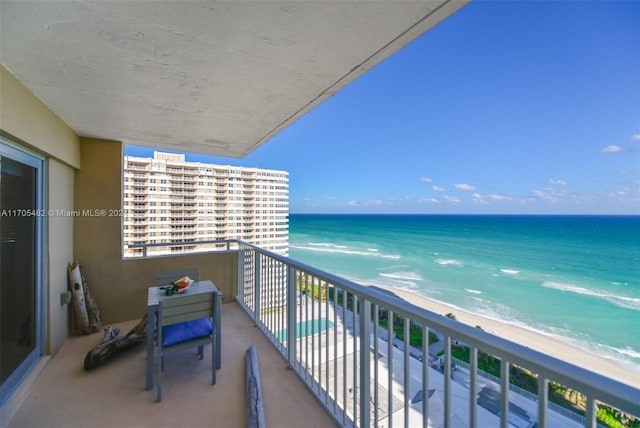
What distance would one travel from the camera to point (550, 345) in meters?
9.48

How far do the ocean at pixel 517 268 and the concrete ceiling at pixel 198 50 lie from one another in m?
13.6

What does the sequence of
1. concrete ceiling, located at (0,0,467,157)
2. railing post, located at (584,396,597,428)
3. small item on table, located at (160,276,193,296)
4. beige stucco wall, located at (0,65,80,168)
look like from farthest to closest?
small item on table, located at (160,276,193,296), beige stucco wall, located at (0,65,80,168), concrete ceiling, located at (0,0,467,157), railing post, located at (584,396,597,428)

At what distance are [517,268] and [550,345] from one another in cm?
1263

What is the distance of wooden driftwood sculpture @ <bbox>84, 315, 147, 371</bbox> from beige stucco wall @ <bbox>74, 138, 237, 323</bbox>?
61cm

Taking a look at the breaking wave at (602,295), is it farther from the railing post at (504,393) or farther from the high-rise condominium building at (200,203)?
the railing post at (504,393)

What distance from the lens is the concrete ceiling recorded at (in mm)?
1244

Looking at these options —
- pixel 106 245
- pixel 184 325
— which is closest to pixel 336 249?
pixel 106 245

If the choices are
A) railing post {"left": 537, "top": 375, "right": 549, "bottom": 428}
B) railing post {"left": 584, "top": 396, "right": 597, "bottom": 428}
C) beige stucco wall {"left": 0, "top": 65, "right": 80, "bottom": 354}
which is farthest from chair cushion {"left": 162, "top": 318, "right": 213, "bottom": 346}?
railing post {"left": 584, "top": 396, "right": 597, "bottom": 428}

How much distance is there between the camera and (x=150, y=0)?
Result: 118 cm

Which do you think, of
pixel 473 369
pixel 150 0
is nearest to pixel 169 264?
pixel 150 0

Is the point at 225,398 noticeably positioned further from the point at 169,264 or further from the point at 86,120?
the point at 86,120

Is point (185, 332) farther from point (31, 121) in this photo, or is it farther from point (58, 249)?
point (31, 121)

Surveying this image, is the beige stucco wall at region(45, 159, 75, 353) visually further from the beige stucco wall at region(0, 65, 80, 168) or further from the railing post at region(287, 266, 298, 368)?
the railing post at region(287, 266, 298, 368)

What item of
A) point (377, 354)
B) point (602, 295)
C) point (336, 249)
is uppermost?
point (377, 354)
